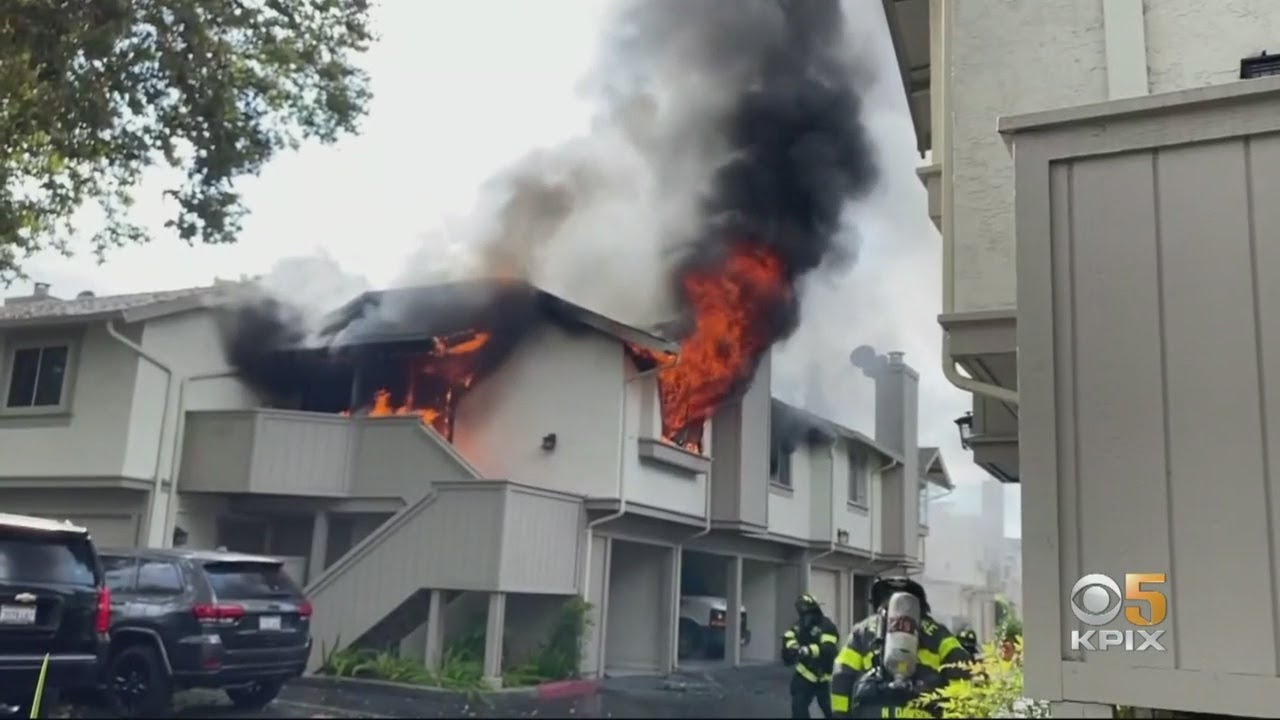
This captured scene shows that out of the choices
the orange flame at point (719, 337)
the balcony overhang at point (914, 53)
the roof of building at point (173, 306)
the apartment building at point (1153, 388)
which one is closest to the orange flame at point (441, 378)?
the roof of building at point (173, 306)

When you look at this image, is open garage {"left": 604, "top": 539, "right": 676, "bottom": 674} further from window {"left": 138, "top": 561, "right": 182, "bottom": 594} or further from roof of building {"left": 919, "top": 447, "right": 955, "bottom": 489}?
window {"left": 138, "top": 561, "right": 182, "bottom": 594}

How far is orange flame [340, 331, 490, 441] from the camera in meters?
4.04

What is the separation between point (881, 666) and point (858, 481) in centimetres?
85

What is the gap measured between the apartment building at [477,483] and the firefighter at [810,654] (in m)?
0.08

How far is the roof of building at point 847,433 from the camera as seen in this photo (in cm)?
450

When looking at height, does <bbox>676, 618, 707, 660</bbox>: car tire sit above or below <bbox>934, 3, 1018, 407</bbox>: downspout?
below

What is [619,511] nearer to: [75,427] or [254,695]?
[254,695]

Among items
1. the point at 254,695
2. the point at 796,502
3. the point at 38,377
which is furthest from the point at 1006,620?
the point at 38,377

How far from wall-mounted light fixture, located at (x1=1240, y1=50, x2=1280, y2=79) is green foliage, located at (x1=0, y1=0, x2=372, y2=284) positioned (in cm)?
324

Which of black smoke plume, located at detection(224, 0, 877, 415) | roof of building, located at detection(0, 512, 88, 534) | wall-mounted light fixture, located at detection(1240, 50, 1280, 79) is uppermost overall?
black smoke plume, located at detection(224, 0, 877, 415)

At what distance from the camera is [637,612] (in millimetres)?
4301

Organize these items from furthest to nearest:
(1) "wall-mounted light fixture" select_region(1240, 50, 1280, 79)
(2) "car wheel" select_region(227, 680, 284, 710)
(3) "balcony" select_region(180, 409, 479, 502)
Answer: (2) "car wheel" select_region(227, 680, 284, 710), (3) "balcony" select_region(180, 409, 479, 502), (1) "wall-mounted light fixture" select_region(1240, 50, 1280, 79)

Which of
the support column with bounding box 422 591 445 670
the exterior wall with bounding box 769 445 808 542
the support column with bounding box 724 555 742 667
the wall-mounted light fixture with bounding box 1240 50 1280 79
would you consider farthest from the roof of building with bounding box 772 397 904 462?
the wall-mounted light fixture with bounding box 1240 50 1280 79

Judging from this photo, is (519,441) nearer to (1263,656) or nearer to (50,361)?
(50,361)
